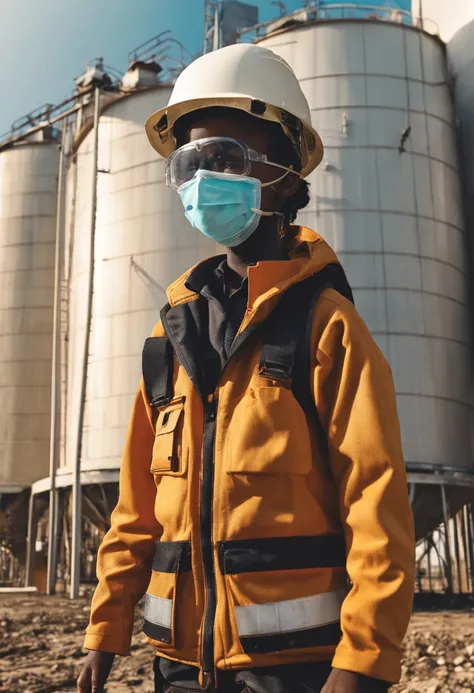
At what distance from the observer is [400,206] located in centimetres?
1599

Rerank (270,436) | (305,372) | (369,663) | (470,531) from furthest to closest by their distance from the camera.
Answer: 1. (470,531)
2. (305,372)
3. (270,436)
4. (369,663)

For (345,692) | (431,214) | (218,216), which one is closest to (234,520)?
(345,692)

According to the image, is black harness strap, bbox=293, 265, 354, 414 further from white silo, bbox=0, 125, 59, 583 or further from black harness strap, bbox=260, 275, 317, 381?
white silo, bbox=0, 125, 59, 583

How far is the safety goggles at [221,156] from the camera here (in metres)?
2.37

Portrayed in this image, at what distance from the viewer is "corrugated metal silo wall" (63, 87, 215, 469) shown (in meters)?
16.9

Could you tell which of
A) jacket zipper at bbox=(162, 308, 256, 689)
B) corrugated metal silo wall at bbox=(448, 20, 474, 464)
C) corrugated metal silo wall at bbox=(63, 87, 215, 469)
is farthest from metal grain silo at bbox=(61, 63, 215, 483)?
jacket zipper at bbox=(162, 308, 256, 689)

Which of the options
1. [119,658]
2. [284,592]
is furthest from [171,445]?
[119,658]

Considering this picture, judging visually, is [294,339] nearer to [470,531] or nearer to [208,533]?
[208,533]

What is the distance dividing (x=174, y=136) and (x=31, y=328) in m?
19.4

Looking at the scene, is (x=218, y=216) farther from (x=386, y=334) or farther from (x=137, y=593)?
(x=386, y=334)

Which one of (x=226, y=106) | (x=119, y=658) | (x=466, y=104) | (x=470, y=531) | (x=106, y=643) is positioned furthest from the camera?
(x=466, y=104)

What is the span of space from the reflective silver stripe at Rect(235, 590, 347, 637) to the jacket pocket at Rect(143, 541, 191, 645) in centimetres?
21

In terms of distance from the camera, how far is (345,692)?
167cm

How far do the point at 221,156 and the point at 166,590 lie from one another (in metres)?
1.28
